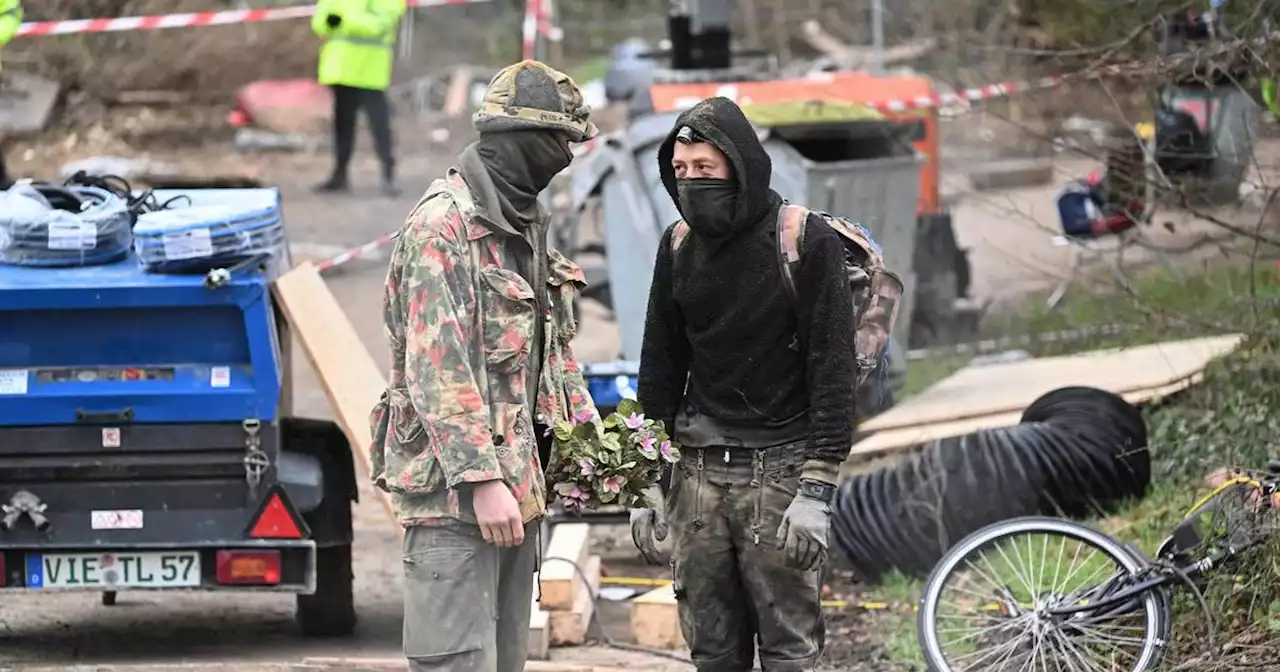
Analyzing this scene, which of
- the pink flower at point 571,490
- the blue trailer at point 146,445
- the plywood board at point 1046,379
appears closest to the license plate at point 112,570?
the blue trailer at point 146,445

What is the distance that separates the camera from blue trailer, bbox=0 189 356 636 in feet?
18.8

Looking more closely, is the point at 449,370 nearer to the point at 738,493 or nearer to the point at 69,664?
the point at 738,493

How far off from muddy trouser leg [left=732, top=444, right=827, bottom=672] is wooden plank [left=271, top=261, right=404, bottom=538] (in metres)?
2.00

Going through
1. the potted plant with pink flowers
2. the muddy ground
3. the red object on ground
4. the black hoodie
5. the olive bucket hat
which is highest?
the red object on ground

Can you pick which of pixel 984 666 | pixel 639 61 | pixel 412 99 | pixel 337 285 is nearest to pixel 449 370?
pixel 984 666

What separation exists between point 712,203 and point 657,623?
2483 mm

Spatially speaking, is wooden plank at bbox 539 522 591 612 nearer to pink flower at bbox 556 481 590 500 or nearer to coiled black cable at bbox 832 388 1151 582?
coiled black cable at bbox 832 388 1151 582

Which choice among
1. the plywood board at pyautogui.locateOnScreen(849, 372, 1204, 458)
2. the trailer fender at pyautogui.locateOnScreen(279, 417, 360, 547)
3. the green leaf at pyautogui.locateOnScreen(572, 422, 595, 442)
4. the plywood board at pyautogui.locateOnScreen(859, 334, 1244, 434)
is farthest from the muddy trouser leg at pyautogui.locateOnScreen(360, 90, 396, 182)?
the green leaf at pyautogui.locateOnScreen(572, 422, 595, 442)

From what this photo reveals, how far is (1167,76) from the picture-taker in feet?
23.5

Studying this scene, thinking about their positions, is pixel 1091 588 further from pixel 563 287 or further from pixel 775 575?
pixel 563 287

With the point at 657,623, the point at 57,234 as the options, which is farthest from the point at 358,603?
the point at 57,234

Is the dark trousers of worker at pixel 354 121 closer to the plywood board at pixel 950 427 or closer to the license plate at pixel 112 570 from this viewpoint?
the plywood board at pixel 950 427

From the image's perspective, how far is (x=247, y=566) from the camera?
585 cm

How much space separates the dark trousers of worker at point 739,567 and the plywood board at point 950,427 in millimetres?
3503
